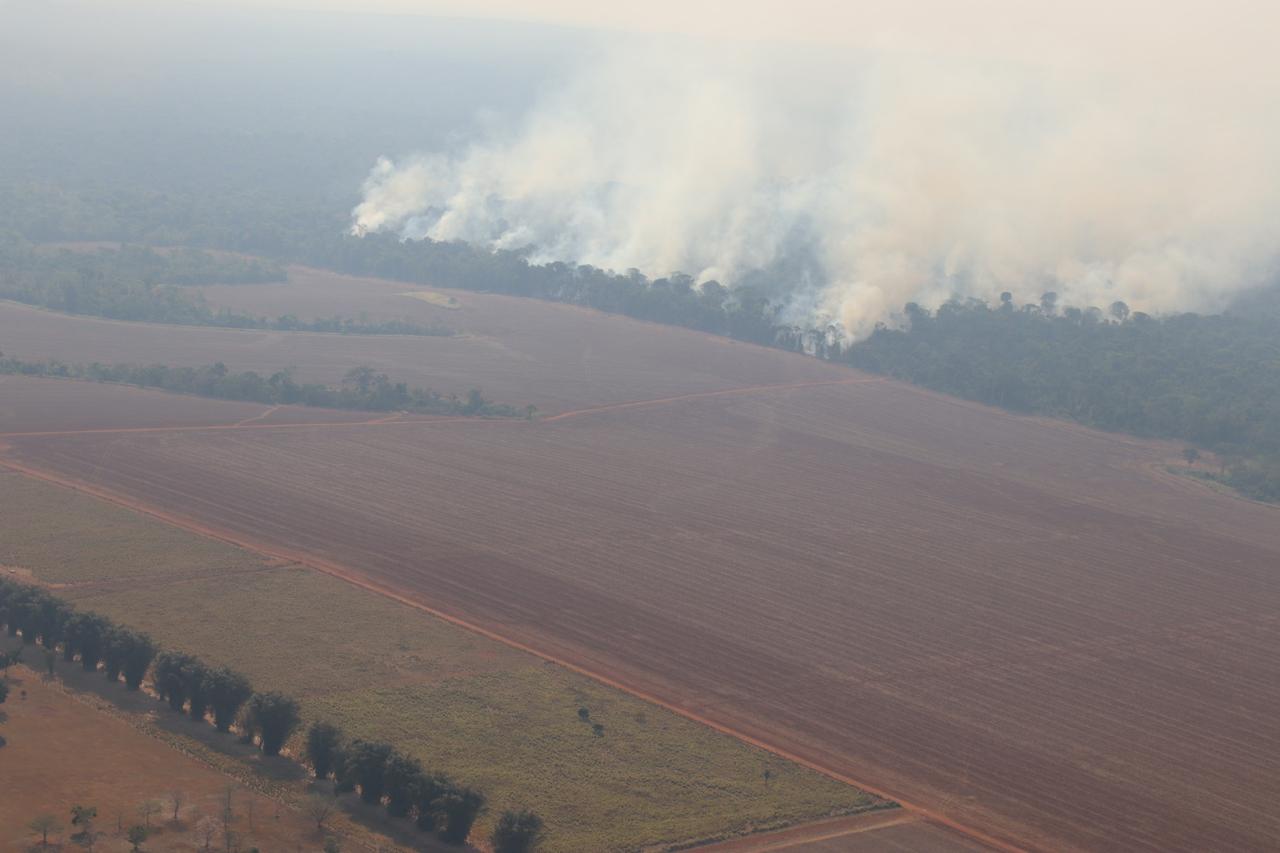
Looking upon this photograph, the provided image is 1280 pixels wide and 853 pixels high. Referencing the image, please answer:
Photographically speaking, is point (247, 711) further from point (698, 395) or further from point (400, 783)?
point (698, 395)

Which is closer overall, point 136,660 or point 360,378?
point 136,660

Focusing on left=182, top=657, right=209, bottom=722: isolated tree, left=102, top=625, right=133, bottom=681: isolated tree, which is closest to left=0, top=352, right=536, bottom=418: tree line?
left=102, top=625, right=133, bottom=681: isolated tree

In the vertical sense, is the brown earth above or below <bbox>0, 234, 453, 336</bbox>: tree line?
below

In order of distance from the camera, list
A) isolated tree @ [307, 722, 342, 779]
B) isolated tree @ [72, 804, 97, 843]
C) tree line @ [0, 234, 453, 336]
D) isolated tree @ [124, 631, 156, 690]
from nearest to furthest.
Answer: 1. isolated tree @ [72, 804, 97, 843]
2. isolated tree @ [307, 722, 342, 779]
3. isolated tree @ [124, 631, 156, 690]
4. tree line @ [0, 234, 453, 336]

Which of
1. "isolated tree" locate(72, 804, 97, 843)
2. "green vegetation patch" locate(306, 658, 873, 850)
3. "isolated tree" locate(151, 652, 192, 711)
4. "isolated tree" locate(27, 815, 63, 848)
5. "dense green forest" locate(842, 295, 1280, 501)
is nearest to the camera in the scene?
"isolated tree" locate(27, 815, 63, 848)

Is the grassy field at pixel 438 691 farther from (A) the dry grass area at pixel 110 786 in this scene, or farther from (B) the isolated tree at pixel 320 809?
(A) the dry grass area at pixel 110 786

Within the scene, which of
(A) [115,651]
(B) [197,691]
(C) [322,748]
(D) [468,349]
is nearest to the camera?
(C) [322,748]

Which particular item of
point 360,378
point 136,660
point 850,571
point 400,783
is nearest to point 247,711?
point 136,660

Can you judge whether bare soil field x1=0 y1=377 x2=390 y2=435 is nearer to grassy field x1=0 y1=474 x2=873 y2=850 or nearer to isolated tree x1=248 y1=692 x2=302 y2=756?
grassy field x1=0 y1=474 x2=873 y2=850
